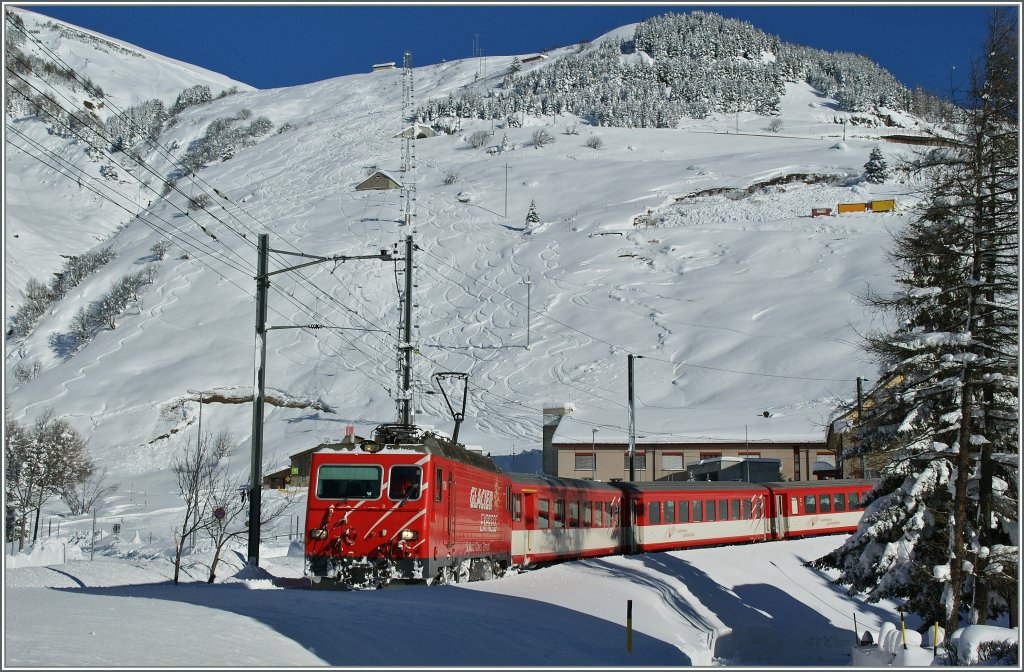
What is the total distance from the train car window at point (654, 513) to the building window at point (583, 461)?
75.4 feet

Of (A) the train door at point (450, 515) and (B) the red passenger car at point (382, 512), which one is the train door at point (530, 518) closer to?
(A) the train door at point (450, 515)

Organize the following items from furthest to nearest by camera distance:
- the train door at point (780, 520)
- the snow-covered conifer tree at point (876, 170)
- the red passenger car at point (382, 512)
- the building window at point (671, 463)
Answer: the snow-covered conifer tree at point (876, 170)
the building window at point (671, 463)
the train door at point (780, 520)
the red passenger car at point (382, 512)

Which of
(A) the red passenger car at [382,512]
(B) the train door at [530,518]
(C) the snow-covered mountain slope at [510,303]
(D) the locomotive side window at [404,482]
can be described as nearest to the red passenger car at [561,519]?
(B) the train door at [530,518]

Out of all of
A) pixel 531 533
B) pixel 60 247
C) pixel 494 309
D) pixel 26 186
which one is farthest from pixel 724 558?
pixel 26 186

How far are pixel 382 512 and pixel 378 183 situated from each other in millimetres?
121420

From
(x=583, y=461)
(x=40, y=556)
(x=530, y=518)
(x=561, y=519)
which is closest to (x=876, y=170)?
(x=583, y=461)

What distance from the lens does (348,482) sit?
19656mm

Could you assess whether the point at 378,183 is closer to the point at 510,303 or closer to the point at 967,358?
the point at 510,303

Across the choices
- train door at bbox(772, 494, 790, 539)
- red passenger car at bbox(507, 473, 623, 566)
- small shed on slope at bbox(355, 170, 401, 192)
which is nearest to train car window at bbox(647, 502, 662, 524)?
red passenger car at bbox(507, 473, 623, 566)

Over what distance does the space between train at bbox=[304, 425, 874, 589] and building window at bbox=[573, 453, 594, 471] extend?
2268cm

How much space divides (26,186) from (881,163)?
501 feet

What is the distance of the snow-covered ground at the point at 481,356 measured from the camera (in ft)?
47.6

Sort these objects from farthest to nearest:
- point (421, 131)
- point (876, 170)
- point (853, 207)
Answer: point (421, 131) < point (876, 170) < point (853, 207)

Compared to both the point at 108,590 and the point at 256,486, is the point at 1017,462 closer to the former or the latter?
the point at 256,486
